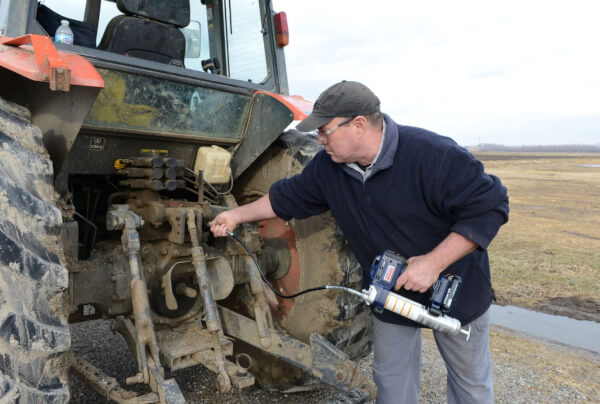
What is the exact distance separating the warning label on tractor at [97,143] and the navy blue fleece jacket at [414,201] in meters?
0.97

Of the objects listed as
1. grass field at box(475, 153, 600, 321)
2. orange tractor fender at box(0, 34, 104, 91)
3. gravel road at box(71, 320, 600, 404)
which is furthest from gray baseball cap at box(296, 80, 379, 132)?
grass field at box(475, 153, 600, 321)

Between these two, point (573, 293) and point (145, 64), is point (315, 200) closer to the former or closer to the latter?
point (145, 64)

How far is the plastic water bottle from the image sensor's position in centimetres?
251

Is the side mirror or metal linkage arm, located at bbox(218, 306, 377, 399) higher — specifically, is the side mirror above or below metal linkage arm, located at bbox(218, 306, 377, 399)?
above

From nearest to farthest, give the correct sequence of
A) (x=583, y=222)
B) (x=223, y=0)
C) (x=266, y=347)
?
(x=266, y=347), (x=223, y=0), (x=583, y=222)

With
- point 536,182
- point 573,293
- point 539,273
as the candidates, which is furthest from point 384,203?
point 536,182

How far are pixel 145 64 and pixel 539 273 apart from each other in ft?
19.6

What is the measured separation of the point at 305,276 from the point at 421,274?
33.4 inches

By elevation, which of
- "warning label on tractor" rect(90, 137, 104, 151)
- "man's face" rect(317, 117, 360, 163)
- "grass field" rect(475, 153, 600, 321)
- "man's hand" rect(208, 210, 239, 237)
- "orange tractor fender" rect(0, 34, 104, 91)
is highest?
Result: "orange tractor fender" rect(0, 34, 104, 91)

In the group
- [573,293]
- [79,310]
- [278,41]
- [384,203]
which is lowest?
[573,293]

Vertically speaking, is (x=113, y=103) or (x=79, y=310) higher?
(x=113, y=103)

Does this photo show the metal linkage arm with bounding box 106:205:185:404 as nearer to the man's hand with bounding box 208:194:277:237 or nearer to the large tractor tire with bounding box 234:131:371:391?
the man's hand with bounding box 208:194:277:237

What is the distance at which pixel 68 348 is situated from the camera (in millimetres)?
1686

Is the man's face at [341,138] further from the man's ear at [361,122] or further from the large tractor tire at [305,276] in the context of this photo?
the large tractor tire at [305,276]
